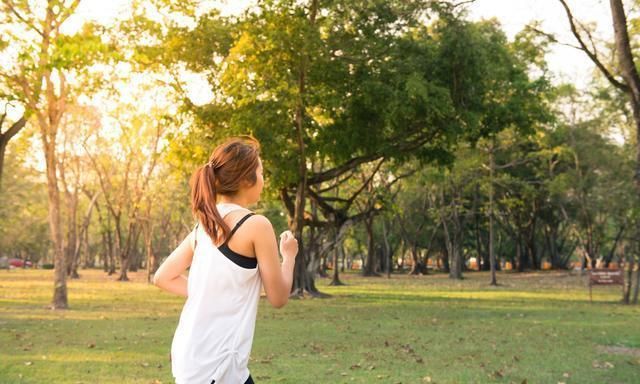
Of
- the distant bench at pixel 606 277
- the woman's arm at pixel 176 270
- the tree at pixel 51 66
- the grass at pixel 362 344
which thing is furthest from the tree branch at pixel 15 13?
the distant bench at pixel 606 277

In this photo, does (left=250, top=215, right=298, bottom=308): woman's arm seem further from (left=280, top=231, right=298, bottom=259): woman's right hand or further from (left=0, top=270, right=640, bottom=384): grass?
(left=0, top=270, right=640, bottom=384): grass

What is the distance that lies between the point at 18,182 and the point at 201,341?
2211 inches

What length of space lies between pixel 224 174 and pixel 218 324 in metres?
0.63

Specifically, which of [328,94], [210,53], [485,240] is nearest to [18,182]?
[210,53]

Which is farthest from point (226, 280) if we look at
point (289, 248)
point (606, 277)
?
point (606, 277)

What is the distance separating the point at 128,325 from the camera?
701 inches

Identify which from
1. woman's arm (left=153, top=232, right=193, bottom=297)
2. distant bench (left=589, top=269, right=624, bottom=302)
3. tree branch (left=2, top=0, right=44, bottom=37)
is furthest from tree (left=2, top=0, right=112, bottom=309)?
distant bench (left=589, top=269, right=624, bottom=302)

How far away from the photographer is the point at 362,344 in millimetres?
14109

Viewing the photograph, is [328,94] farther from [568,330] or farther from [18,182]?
[18,182]

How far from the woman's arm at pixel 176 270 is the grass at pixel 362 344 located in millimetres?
6507

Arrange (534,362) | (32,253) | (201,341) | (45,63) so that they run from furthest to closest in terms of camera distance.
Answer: (32,253) < (45,63) < (534,362) < (201,341)

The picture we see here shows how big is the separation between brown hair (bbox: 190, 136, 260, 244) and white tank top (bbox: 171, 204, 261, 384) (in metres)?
0.19

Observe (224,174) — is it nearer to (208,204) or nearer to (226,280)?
(208,204)

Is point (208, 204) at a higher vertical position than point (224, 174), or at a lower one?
lower
